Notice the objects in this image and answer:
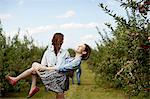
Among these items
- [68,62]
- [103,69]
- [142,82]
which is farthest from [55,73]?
[103,69]

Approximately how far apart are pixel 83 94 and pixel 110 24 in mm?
9000

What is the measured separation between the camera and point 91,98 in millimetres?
16797

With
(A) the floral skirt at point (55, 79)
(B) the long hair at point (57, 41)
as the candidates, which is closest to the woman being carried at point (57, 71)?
(A) the floral skirt at point (55, 79)

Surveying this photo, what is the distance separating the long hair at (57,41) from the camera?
6.64m

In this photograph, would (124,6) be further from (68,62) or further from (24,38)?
(24,38)

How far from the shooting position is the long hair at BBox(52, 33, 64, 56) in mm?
6645

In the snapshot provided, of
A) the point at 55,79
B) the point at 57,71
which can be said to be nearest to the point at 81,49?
the point at 57,71

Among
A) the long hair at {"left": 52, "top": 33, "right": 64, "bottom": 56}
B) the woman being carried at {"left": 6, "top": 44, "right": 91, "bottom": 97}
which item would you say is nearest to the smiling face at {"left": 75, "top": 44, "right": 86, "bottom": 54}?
the woman being carried at {"left": 6, "top": 44, "right": 91, "bottom": 97}

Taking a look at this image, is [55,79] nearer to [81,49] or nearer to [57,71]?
[57,71]

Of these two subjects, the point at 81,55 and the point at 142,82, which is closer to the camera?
the point at 81,55

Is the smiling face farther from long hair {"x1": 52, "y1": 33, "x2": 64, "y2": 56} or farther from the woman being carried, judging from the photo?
long hair {"x1": 52, "y1": 33, "x2": 64, "y2": 56}

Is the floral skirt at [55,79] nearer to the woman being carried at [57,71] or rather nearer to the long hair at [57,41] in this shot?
the woman being carried at [57,71]

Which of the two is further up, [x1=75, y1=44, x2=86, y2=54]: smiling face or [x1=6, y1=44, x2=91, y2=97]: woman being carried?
[x1=75, y1=44, x2=86, y2=54]: smiling face

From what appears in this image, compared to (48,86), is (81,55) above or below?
above
